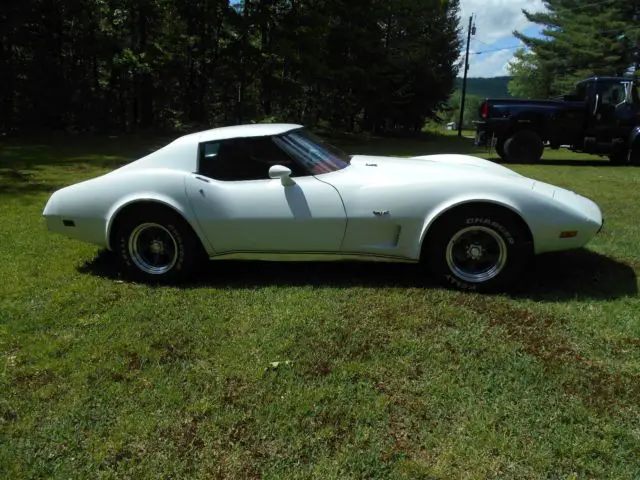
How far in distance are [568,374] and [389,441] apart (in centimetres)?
110

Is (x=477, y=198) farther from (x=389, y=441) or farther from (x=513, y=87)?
(x=513, y=87)

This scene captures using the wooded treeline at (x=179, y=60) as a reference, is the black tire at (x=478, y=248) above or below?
below

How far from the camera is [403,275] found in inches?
169

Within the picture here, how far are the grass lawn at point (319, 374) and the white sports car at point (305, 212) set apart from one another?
0.28 m

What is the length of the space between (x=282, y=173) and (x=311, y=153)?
1.61 ft

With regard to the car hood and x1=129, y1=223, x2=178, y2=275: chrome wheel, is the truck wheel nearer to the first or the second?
the car hood

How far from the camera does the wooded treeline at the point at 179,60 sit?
19109 mm

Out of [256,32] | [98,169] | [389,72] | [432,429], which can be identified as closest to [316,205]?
[432,429]

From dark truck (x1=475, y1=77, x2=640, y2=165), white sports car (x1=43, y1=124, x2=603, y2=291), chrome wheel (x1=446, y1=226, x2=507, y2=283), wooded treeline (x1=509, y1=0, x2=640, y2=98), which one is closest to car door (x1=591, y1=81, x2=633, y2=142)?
dark truck (x1=475, y1=77, x2=640, y2=165)

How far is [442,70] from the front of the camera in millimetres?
29875

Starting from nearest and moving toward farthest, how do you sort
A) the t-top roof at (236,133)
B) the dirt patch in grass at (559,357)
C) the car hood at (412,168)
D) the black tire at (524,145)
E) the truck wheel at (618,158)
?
the dirt patch in grass at (559,357)
the car hood at (412,168)
the t-top roof at (236,133)
the black tire at (524,145)
the truck wheel at (618,158)

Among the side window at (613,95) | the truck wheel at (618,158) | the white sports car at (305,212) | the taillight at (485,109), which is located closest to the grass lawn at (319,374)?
the white sports car at (305,212)

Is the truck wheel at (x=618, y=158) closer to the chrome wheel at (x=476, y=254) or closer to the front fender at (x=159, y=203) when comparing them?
the chrome wheel at (x=476, y=254)

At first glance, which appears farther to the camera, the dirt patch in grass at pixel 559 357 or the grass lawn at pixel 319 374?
the dirt patch in grass at pixel 559 357
